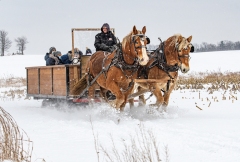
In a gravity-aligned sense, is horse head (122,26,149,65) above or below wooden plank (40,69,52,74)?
above

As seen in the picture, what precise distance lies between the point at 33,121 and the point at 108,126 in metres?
2.12

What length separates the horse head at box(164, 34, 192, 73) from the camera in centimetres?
848

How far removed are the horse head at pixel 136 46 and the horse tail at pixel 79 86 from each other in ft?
6.91

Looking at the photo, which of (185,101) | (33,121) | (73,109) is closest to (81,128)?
(33,121)

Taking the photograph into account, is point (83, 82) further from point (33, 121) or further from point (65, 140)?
point (65, 140)

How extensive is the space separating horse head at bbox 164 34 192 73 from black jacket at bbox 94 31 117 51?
1862 mm

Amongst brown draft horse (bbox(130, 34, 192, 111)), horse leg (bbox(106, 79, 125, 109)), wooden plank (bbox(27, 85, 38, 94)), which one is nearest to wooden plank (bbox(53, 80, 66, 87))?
wooden plank (bbox(27, 85, 38, 94))

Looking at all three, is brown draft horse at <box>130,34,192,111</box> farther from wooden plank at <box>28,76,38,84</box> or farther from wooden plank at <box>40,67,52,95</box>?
wooden plank at <box>28,76,38,84</box>

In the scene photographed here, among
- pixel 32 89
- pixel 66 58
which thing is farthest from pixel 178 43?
pixel 32 89

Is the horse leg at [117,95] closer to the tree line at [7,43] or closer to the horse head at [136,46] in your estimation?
the horse head at [136,46]

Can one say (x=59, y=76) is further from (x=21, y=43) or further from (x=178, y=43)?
(x=21, y=43)

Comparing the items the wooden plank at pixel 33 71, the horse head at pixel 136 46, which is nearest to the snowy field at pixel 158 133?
the horse head at pixel 136 46

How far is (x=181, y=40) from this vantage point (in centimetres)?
873

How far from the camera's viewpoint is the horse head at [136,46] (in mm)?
8012
